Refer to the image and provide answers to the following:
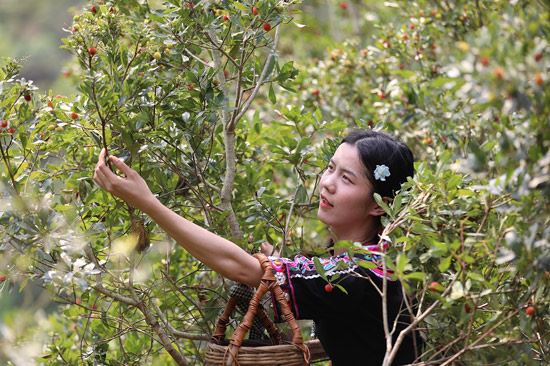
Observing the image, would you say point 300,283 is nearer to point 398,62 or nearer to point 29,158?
point 29,158

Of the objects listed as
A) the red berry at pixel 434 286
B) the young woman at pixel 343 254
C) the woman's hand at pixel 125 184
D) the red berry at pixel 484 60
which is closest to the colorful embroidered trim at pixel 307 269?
the young woman at pixel 343 254

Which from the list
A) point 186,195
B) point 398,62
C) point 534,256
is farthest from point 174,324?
point 398,62

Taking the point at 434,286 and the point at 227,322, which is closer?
the point at 434,286

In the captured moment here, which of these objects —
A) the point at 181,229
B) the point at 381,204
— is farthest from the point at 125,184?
the point at 381,204

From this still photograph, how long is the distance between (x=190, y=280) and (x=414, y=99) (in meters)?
1.03

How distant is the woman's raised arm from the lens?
6.60 feet

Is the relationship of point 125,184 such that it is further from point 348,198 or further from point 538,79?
point 538,79

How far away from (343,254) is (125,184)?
653 mm

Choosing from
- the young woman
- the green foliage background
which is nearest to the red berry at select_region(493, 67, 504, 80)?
the green foliage background

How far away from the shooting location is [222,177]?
2.65 m

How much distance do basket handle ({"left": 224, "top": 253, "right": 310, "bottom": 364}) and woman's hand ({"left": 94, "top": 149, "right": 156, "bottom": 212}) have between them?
33cm

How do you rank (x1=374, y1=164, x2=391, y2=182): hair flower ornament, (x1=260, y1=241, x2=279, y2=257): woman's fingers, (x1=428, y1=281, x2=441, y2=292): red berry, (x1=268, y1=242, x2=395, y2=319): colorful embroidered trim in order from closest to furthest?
(x1=428, y1=281, x2=441, y2=292): red berry → (x1=268, y1=242, x2=395, y2=319): colorful embroidered trim → (x1=374, y1=164, x2=391, y2=182): hair flower ornament → (x1=260, y1=241, x2=279, y2=257): woman's fingers

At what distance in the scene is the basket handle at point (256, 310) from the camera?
2.05 meters

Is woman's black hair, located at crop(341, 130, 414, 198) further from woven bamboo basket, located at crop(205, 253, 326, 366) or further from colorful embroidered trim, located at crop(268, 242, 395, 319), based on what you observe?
woven bamboo basket, located at crop(205, 253, 326, 366)
